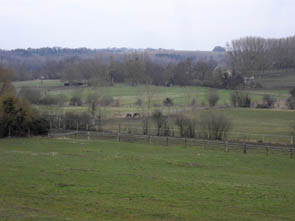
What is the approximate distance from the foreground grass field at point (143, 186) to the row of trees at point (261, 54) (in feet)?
327

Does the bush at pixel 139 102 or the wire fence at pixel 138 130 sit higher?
the bush at pixel 139 102

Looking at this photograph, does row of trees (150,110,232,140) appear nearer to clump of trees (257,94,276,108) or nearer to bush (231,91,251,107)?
clump of trees (257,94,276,108)

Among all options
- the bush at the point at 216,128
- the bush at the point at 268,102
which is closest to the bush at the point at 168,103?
the bush at the point at 268,102

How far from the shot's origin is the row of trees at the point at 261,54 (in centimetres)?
12762

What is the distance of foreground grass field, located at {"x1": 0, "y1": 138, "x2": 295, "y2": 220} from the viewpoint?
13031 millimetres

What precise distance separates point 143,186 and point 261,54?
414 feet

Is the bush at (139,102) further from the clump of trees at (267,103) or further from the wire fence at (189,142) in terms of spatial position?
the wire fence at (189,142)

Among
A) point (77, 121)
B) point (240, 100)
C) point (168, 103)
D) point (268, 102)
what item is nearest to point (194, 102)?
point (168, 103)

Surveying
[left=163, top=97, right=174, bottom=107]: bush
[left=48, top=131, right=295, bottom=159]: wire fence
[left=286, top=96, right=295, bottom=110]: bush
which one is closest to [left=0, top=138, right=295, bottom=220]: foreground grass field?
[left=48, top=131, right=295, bottom=159]: wire fence

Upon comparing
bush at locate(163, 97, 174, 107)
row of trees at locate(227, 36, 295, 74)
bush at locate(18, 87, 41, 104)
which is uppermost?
row of trees at locate(227, 36, 295, 74)

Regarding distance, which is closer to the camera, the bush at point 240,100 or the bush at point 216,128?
the bush at point 216,128

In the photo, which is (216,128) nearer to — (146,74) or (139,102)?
(139,102)

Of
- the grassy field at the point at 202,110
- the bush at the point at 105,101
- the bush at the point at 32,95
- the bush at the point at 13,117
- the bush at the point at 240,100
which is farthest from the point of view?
the bush at the point at 240,100

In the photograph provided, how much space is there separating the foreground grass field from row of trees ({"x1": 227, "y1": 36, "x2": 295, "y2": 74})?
327 feet
